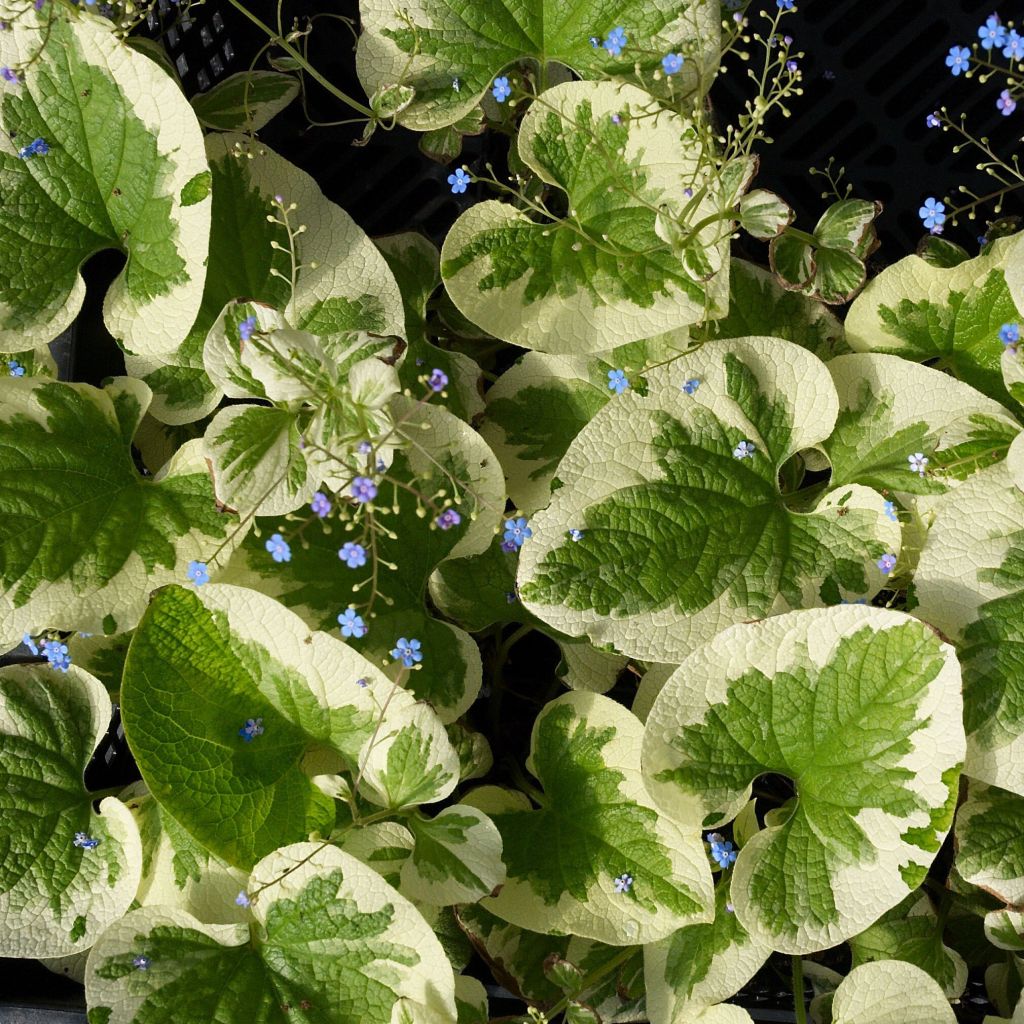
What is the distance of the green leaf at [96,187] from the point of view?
919 mm

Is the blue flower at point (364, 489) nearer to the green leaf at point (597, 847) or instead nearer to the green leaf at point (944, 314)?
the green leaf at point (597, 847)

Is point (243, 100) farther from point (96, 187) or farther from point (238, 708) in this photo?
point (238, 708)

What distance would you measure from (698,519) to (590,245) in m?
0.28

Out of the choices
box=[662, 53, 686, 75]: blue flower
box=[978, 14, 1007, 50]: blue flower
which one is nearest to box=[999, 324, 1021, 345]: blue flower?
box=[978, 14, 1007, 50]: blue flower

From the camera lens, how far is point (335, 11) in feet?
3.94

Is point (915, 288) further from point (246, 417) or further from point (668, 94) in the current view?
point (246, 417)

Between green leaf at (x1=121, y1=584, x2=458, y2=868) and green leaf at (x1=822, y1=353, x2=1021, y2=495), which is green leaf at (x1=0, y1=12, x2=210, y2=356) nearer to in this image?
green leaf at (x1=121, y1=584, x2=458, y2=868)

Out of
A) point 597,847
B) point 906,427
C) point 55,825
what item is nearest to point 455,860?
point 597,847

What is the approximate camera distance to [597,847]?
39.0 inches

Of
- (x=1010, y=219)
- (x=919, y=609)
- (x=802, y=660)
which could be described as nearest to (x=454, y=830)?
(x=802, y=660)

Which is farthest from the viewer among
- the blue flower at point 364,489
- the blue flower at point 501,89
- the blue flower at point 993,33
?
the blue flower at point 501,89

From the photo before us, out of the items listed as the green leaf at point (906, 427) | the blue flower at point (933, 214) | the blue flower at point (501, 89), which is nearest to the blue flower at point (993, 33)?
the blue flower at point (933, 214)

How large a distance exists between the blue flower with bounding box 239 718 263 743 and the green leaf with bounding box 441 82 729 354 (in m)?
0.41

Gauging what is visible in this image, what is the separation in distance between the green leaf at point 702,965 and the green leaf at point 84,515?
0.56 m
